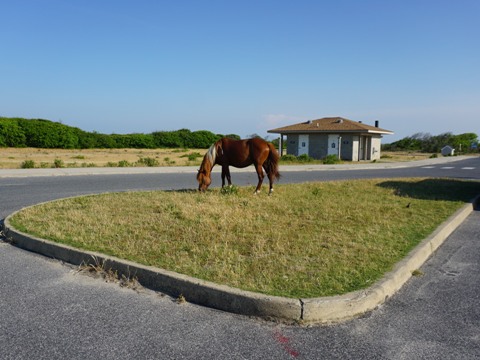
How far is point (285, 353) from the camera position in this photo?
324 cm

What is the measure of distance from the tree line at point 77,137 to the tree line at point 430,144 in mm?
38008

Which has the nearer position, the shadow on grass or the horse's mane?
the horse's mane

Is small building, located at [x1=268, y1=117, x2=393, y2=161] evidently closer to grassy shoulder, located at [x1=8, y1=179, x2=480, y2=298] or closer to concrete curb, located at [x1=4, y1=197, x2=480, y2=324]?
grassy shoulder, located at [x1=8, y1=179, x2=480, y2=298]

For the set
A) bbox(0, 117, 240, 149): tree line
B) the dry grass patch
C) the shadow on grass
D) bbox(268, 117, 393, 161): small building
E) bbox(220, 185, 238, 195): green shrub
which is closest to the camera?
bbox(220, 185, 238, 195): green shrub

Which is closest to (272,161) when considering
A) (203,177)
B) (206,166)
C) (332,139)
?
(206,166)

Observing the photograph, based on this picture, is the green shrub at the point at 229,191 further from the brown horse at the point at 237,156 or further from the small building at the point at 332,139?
the small building at the point at 332,139

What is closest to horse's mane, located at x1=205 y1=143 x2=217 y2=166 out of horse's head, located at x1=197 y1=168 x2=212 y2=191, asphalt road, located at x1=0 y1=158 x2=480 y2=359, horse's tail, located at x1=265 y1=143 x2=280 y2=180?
horse's head, located at x1=197 y1=168 x2=212 y2=191

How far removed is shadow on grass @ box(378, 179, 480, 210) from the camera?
1131 cm

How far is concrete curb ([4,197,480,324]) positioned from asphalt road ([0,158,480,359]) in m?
0.11

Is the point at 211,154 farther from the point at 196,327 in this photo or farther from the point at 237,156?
the point at 196,327

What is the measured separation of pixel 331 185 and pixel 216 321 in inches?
420

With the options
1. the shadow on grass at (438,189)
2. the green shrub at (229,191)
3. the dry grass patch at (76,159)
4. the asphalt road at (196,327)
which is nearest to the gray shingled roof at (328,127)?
the dry grass patch at (76,159)

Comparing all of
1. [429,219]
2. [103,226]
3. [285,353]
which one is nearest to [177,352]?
[285,353]

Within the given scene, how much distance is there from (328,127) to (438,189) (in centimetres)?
2439
